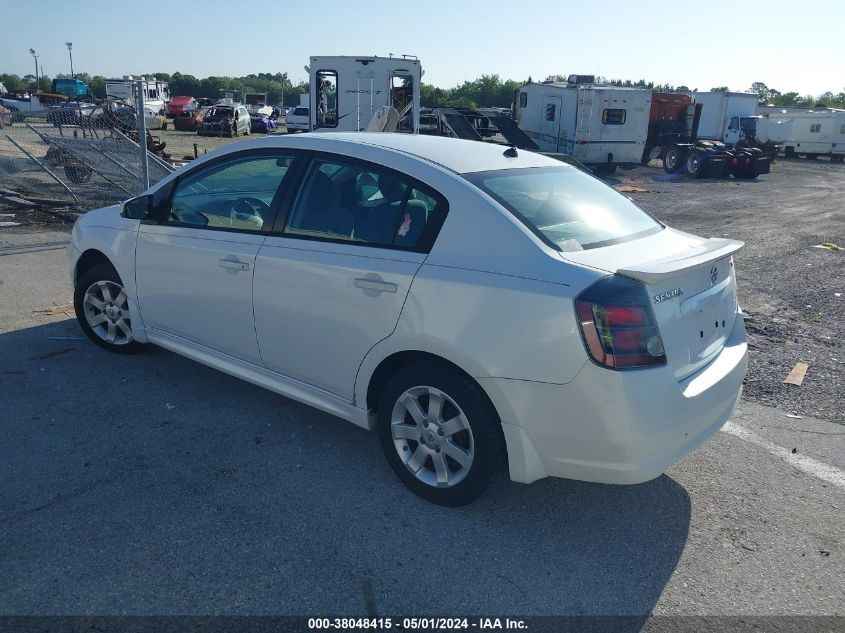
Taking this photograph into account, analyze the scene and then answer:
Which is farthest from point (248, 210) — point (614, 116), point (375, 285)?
point (614, 116)

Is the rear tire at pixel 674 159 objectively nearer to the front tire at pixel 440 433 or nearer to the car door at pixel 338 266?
the car door at pixel 338 266

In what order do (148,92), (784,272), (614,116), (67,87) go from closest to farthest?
(784,272)
(614,116)
(148,92)
(67,87)

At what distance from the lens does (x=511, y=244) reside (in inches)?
127

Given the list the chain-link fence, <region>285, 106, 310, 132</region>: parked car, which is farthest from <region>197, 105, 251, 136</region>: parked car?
the chain-link fence

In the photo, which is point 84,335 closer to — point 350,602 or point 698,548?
point 350,602

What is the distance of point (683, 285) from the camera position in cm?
321

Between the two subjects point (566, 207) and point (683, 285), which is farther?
point (566, 207)

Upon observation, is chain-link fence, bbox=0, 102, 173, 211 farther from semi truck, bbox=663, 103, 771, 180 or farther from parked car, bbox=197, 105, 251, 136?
parked car, bbox=197, 105, 251, 136

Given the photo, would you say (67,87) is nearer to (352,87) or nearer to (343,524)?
(352,87)

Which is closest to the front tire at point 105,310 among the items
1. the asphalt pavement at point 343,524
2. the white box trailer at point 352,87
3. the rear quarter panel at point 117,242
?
the rear quarter panel at point 117,242

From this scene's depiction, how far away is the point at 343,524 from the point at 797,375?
13.5 ft

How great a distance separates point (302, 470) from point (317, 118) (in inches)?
626

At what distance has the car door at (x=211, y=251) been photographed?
419 centimetres

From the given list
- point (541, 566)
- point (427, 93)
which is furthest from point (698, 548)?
point (427, 93)
